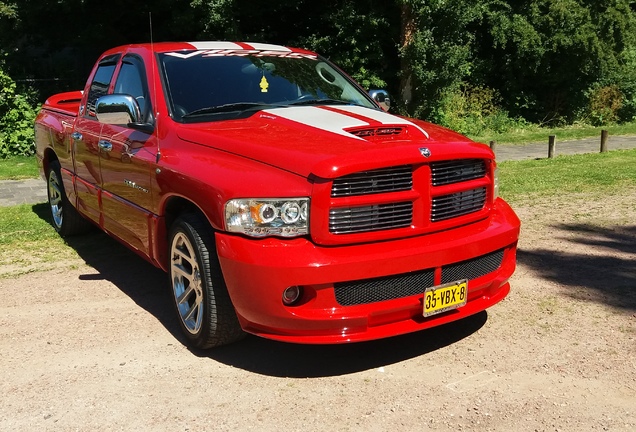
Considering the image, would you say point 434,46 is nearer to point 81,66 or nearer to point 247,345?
point 81,66

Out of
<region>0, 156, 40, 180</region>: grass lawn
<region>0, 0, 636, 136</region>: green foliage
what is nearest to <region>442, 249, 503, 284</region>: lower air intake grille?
<region>0, 156, 40, 180</region>: grass lawn

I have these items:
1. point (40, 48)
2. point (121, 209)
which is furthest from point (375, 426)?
point (40, 48)

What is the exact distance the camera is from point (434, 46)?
1850 cm

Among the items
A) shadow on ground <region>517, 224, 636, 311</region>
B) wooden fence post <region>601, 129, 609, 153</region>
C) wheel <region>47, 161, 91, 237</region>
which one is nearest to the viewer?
shadow on ground <region>517, 224, 636, 311</region>

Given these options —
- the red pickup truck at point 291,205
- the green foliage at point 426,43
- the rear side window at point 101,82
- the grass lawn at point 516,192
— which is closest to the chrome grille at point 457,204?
the red pickup truck at point 291,205

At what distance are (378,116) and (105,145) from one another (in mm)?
2249

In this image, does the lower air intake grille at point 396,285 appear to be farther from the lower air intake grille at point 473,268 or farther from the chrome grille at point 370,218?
the chrome grille at point 370,218

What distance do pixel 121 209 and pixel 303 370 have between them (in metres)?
2.13

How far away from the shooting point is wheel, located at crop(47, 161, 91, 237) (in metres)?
7.33

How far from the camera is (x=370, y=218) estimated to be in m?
3.87

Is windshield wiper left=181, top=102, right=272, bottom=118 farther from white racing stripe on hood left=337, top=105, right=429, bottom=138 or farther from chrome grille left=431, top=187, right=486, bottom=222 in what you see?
chrome grille left=431, top=187, right=486, bottom=222

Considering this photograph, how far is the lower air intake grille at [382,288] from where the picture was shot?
379 centimetres

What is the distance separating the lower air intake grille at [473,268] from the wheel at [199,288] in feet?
4.34

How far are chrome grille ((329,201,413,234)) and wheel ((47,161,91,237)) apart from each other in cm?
439
